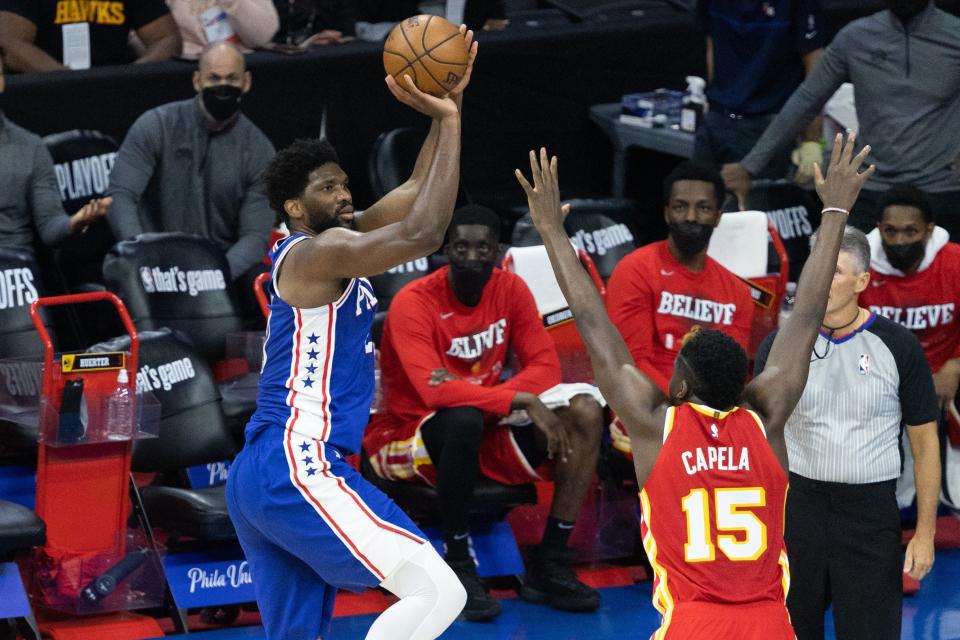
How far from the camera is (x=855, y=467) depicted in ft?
16.9

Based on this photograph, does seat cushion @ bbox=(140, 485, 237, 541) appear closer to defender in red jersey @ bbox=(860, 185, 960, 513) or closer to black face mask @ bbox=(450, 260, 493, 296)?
black face mask @ bbox=(450, 260, 493, 296)

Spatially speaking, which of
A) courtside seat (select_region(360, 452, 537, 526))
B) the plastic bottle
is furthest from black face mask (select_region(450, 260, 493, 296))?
the plastic bottle

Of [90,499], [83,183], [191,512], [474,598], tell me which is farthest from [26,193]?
[474,598]

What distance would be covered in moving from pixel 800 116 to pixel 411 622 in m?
4.37

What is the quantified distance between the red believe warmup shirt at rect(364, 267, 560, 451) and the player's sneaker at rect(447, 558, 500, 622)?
Result: 0.63m

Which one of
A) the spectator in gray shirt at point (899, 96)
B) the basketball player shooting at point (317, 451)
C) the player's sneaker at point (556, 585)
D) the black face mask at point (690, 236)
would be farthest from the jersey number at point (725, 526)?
the spectator in gray shirt at point (899, 96)

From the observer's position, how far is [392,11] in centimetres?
946

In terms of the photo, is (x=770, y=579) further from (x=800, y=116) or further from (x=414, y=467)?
(x=800, y=116)

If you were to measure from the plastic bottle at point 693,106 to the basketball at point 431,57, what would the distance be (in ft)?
15.2

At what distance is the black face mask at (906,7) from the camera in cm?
796

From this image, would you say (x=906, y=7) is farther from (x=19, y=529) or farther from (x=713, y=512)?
(x=19, y=529)

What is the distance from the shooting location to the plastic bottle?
932 centimetres

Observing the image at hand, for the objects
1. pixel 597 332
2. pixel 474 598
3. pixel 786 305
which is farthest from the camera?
pixel 786 305

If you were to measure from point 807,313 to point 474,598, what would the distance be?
2557mm
